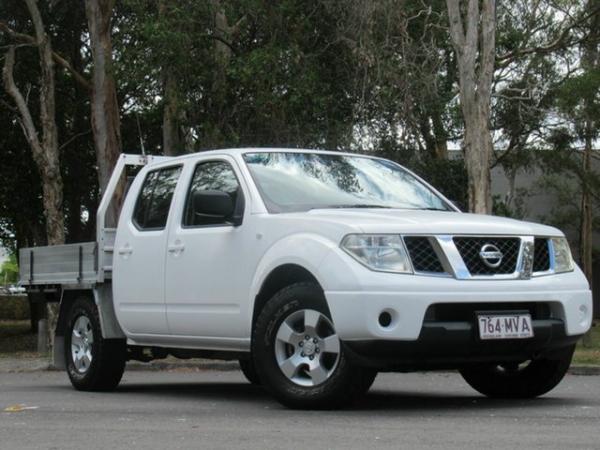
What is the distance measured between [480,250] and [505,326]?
53 centimetres

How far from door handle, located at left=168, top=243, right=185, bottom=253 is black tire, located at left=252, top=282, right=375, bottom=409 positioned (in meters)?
1.26

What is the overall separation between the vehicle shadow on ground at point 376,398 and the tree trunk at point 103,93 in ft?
42.4

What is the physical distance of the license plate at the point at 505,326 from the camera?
7.72 metres

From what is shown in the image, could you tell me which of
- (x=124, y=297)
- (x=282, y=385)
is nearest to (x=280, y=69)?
(x=124, y=297)

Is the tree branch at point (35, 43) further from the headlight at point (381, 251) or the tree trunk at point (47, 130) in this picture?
the headlight at point (381, 251)

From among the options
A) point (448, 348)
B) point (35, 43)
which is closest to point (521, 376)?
point (448, 348)

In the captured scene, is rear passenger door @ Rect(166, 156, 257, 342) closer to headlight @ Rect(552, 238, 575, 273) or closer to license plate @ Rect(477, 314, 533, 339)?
license plate @ Rect(477, 314, 533, 339)

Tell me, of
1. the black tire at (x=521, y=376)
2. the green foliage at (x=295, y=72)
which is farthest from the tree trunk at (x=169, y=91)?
the black tire at (x=521, y=376)

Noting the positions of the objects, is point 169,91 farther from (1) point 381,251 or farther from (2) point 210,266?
(1) point 381,251

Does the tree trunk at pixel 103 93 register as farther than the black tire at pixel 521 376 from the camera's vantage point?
Yes

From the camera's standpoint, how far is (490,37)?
62.4 ft

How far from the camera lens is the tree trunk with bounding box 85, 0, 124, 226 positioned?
78.1 feet

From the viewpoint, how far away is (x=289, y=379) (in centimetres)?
796

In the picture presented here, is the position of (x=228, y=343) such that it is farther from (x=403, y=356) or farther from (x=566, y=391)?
(x=566, y=391)
